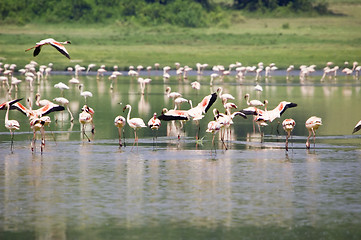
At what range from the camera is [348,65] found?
48.4 m

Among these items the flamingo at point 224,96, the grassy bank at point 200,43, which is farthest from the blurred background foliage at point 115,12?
the flamingo at point 224,96

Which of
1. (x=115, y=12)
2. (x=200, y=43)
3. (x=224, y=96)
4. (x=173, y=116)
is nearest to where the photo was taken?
(x=173, y=116)

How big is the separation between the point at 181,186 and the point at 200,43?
44649mm

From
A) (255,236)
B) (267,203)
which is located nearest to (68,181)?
(267,203)

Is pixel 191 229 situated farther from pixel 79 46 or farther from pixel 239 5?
pixel 239 5

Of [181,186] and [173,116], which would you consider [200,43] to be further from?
[181,186]

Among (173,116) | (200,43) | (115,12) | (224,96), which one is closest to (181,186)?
(173,116)

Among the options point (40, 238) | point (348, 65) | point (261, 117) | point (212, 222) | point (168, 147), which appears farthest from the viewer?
point (348, 65)

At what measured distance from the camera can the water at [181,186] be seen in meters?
10.4

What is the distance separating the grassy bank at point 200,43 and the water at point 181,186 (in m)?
28.1

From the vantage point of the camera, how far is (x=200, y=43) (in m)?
57.2

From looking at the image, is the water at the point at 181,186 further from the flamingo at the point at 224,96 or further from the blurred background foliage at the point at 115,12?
the blurred background foliage at the point at 115,12

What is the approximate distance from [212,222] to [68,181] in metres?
3.64

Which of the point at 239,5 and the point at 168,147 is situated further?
the point at 239,5
